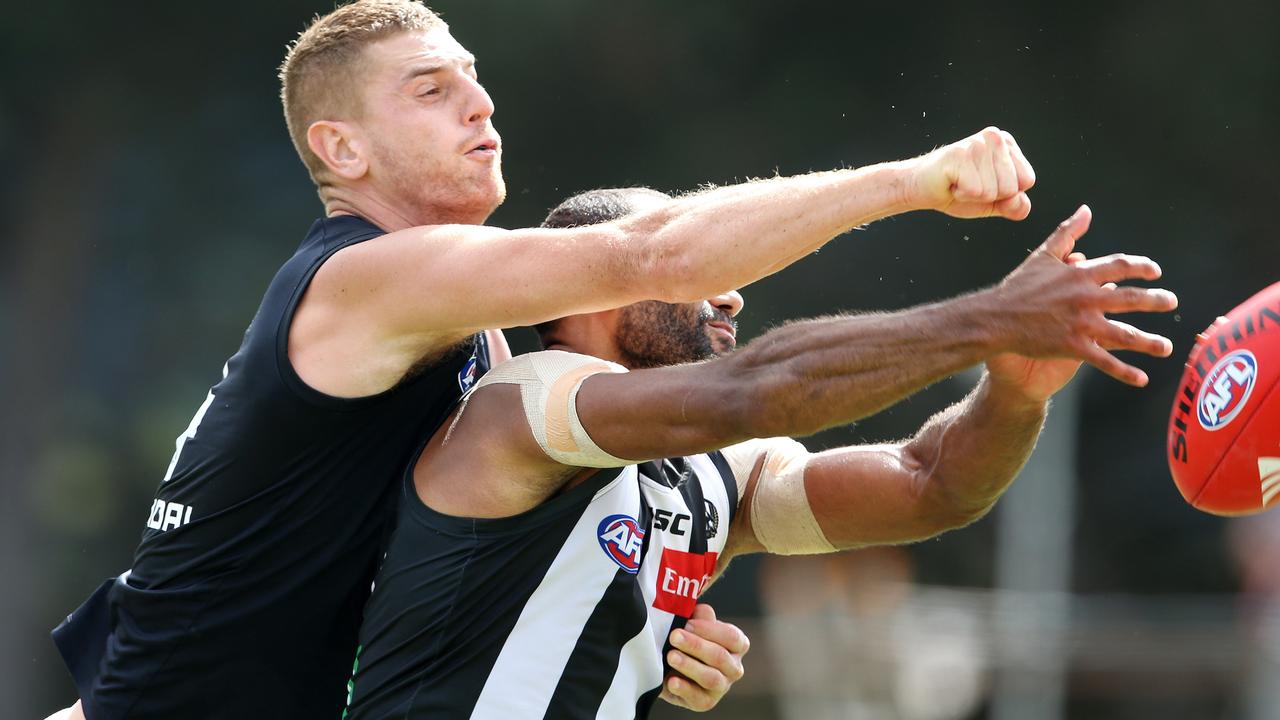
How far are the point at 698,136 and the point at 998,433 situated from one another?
6.77m

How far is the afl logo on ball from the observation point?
3.33 metres

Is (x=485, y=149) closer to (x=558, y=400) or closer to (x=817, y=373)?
(x=558, y=400)

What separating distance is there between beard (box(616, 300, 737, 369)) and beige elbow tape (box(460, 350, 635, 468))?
44 centimetres

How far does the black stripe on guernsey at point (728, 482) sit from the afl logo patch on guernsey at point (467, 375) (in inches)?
28.1

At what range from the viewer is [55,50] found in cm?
1022

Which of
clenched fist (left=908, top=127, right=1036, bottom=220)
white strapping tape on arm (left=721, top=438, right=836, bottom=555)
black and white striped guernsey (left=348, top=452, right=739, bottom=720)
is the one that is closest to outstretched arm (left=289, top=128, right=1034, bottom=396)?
clenched fist (left=908, top=127, right=1036, bottom=220)

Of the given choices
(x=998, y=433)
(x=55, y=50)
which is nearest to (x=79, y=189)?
(x=55, y=50)

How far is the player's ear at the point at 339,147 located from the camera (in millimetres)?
4039

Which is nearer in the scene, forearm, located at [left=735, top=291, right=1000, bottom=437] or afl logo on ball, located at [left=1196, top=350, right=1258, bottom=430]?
forearm, located at [left=735, top=291, right=1000, bottom=437]

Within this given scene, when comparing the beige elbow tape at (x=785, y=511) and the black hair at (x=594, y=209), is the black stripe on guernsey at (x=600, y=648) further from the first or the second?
the black hair at (x=594, y=209)

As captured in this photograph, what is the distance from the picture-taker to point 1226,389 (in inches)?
132

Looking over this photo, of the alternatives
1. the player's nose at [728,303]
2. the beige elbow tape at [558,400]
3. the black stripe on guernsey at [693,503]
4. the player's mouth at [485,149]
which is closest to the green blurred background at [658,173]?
the player's nose at [728,303]

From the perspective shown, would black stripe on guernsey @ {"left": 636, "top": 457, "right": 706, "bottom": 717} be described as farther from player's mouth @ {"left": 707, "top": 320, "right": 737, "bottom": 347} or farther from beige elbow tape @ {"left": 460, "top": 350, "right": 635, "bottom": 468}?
beige elbow tape @ {"left": 460, "top": 350, "right": 635, "bottom": 468}

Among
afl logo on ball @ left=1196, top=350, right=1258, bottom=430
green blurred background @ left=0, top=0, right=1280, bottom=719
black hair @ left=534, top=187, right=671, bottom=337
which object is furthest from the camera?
green blurred background @ left=0, top=0, right=1280, bottom=719
